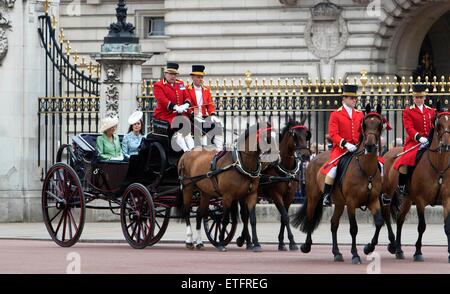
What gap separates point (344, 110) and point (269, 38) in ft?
86.6

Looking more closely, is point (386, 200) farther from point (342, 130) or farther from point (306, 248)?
point (342, 130)

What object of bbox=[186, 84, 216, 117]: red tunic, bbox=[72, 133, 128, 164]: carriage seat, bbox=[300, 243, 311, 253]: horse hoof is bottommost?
bbox=[300, 243, 311, 253]: horse hoof

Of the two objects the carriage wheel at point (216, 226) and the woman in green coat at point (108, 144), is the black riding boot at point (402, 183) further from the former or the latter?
the woman in green coat at point (108, 144)

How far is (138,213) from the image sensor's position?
75.1ft

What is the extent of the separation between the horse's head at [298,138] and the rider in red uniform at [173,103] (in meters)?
1.29

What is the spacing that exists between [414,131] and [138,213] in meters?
3.62

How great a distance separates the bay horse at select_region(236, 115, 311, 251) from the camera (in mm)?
22891

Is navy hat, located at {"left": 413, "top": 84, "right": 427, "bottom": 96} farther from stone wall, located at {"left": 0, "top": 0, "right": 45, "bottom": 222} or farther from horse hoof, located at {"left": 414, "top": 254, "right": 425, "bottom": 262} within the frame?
stone wall, located at {"left": 0, "top": 0, "right": 45, "bottom": 222}

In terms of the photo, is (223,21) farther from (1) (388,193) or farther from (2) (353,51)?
(1) (388,193)

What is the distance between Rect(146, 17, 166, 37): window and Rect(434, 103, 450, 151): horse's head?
30.9 m

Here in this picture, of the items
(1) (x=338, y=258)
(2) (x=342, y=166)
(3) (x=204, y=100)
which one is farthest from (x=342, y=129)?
(3) (x=204, y=100)

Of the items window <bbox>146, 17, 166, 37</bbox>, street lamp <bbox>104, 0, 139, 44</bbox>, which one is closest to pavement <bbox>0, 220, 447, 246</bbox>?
street lamp <bbox>104, 0, 139, 44</bbox>

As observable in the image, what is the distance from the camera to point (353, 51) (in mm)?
A: 46969
